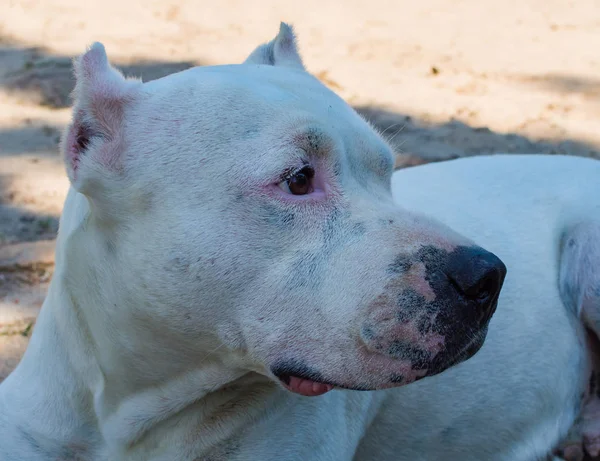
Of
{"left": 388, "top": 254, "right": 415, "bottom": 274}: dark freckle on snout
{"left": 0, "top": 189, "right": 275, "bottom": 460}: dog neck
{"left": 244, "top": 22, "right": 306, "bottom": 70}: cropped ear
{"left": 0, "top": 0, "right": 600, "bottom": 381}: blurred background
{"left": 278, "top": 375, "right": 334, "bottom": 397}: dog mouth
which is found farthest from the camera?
{"left": 0, "top": 0, "right": 600, "bottom": 381}: blurred background

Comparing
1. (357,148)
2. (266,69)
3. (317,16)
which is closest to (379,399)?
(357,148)

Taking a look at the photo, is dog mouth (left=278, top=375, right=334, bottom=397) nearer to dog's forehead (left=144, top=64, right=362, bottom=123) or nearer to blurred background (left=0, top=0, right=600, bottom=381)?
dog's forehead (left=144, top=64, right=362, bottom=123)

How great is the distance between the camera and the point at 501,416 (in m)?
3.10

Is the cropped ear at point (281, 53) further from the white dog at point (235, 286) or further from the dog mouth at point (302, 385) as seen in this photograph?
the dog mouth at point (302, 385)

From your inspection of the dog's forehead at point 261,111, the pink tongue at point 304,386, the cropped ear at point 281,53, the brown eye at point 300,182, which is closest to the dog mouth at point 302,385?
the pink tongue at point 304,386

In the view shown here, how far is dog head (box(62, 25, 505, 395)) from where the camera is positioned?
6.92 feet

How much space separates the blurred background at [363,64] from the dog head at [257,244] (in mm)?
1843

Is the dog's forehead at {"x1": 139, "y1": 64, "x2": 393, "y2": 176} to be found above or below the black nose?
above

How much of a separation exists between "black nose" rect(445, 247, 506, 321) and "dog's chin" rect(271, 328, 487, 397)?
8 centimetres

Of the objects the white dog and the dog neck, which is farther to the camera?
the dog neck

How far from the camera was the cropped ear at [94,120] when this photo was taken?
230 centimetres

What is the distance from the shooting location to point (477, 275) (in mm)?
2115

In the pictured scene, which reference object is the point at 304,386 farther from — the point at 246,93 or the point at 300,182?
the point at 246,93

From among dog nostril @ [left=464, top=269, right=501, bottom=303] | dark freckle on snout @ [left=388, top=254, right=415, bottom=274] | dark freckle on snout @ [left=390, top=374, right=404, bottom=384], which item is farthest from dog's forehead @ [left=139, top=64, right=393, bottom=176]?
dark freckle on snout @ [left=390, top=374, right=404, bottom=384]
